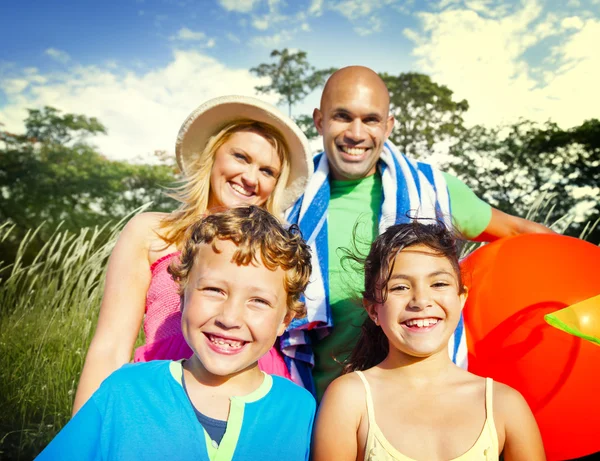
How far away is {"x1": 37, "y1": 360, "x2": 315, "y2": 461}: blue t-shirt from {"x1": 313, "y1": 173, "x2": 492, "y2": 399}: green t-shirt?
0.91 metres

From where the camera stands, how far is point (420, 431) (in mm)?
1873

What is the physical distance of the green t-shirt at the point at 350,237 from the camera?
2.79 m

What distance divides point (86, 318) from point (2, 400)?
3.05 feet

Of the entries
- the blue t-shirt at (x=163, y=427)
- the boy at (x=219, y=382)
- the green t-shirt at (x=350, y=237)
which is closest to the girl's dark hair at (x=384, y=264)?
the green t-shirt at (x=350, y=237)

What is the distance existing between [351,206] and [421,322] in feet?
4.20

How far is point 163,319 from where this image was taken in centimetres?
243

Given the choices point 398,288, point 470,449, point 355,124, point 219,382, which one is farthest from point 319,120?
point 470,449

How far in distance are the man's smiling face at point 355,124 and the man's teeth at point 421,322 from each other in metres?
1.37

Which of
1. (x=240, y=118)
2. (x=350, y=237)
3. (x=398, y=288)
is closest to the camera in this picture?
(x=398, y=288)

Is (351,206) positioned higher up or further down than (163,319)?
higher up

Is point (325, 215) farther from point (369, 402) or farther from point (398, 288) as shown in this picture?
point (369, 402)

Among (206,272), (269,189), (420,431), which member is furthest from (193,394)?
(269,189)

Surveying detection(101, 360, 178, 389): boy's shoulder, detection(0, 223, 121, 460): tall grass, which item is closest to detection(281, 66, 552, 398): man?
detection(101, 360, 178, 389): boy's shoulder

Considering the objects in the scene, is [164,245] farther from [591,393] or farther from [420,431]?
[591,393]
